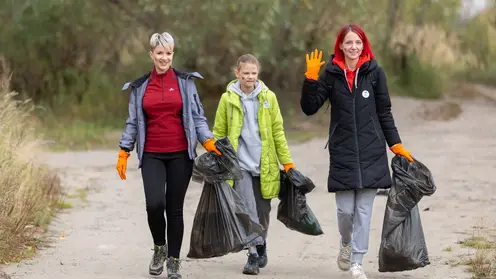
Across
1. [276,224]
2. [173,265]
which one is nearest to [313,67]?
[173,265]

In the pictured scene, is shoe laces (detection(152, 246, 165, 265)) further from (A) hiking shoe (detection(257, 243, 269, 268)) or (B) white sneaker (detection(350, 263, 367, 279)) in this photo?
(B) white sneaker (detection(350, 263, 367, 279))

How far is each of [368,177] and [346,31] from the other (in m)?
1.01

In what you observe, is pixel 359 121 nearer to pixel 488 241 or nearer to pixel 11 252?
pixel 488 241

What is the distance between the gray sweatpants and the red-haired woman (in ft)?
1.84

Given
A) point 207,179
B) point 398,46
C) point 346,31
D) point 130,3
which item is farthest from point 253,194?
point 398,46

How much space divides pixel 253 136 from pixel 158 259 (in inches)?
42.8

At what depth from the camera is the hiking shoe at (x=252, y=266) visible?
743cm

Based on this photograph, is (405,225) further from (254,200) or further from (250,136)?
(250,136)

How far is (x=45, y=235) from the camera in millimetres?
8984

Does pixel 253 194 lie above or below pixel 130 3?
below

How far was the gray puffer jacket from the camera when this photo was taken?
7.07 metres

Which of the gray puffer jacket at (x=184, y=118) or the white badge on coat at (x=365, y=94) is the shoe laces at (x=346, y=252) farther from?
the gray puffer jacket at (x=184, y=118)

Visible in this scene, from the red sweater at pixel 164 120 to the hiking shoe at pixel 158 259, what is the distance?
71cm

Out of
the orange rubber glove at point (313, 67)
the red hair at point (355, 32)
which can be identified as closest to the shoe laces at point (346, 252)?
the orange rubber glove at point (313, 67)
